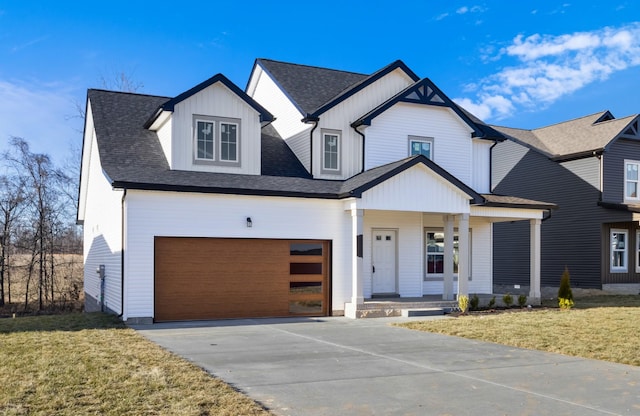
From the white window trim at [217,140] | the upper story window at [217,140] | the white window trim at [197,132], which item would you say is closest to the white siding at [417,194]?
the white window trim at [217,140]

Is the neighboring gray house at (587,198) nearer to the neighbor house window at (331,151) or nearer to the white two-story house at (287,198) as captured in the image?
the white two-story house at (287,198)

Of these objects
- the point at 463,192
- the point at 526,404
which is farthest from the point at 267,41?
the point at 526,404

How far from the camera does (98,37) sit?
24.7 metres

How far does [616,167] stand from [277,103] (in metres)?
14.4

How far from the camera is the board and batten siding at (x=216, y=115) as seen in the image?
16844 mm

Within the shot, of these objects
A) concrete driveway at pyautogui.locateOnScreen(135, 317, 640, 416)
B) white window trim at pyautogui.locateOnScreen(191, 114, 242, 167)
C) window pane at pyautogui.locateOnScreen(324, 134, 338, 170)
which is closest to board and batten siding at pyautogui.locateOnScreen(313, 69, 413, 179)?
window pane at pyautogui.locateOnScreen(324, 134, 338, 170)

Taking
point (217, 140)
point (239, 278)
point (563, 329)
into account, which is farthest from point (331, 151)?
point (563, 329)

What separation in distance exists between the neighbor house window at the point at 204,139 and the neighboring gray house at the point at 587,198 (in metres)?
16.0

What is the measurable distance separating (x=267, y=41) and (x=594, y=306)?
1780cm

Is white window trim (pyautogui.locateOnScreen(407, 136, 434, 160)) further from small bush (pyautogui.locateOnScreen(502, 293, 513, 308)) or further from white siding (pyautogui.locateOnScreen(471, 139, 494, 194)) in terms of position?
small bush (pyautogui.locateOnScreen(502, 293, 513, 308))

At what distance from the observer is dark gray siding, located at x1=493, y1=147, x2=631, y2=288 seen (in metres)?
24.9

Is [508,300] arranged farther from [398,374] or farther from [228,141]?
[398,374]

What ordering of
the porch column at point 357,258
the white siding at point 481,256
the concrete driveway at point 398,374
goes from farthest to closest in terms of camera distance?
the white siding at point 481,256 → the porch column at point 357,258 → the concrete driveway at point 398,374

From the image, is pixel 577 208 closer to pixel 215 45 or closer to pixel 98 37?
pixel 215 45
